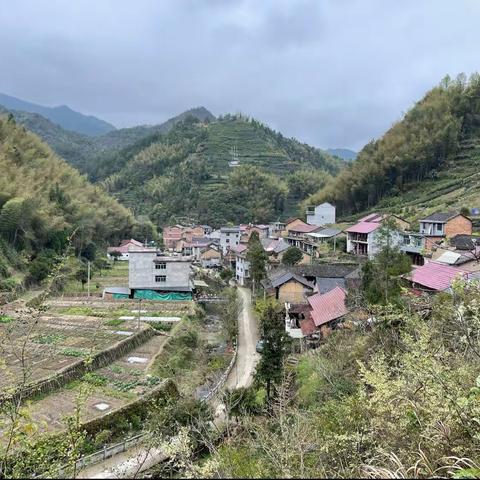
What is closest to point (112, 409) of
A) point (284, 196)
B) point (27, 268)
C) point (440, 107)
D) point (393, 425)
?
point (393, 425)

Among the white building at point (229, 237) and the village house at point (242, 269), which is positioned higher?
the white building at point (229, 237)

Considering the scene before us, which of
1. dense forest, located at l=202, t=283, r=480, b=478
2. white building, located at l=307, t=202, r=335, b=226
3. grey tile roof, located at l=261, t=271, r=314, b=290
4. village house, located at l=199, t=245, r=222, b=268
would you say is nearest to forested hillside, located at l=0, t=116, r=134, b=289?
village house, located at l=199, t=245, r=222, b=268

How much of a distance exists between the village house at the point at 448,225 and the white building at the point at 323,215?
18912 millimetres

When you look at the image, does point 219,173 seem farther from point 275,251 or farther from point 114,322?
point 114,322

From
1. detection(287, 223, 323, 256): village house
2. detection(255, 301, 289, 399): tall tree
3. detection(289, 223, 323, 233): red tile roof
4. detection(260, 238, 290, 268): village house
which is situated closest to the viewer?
detection(255, 301, 289, 399): tall tree

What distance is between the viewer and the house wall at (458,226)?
3009 cm

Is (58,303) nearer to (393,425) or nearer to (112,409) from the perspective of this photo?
(112,409)

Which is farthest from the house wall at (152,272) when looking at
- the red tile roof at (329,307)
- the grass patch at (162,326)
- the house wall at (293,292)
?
the red tile roof at (329,307)

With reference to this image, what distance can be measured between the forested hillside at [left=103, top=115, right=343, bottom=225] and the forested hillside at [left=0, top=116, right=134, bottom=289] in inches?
815


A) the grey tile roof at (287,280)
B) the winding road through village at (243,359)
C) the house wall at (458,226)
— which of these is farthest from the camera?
the house wall at (458,226)

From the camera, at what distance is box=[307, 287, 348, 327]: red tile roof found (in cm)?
1848

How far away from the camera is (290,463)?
4.06m

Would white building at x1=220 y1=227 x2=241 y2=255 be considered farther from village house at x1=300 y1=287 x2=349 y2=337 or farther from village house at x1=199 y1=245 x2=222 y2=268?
village house at x1=300 y1=287 x2=349 y2=337

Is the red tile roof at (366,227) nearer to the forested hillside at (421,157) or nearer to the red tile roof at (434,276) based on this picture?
the forested hillside at (421,157)
